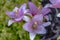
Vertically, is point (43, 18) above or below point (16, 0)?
below

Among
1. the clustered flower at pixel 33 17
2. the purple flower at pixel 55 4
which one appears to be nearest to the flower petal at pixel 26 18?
the clustered flower at pixel 33 17

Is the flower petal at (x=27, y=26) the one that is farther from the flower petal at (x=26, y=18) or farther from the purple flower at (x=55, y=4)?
the purple flower at (x=55, y=4)

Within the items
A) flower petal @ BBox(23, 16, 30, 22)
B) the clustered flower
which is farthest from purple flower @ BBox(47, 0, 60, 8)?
flower petal @ BBox(23, 16, 30, 22)

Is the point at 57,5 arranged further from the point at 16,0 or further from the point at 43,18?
the point at 16,0

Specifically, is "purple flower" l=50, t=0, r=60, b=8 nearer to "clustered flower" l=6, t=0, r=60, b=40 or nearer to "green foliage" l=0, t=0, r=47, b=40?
"clustered flower" l=6, t=0, r=60, b=40

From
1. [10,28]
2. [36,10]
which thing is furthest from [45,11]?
[10,28]

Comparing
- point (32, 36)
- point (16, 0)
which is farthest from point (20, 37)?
point (16, 0)

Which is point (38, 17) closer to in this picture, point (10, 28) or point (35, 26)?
point (35, 26)
